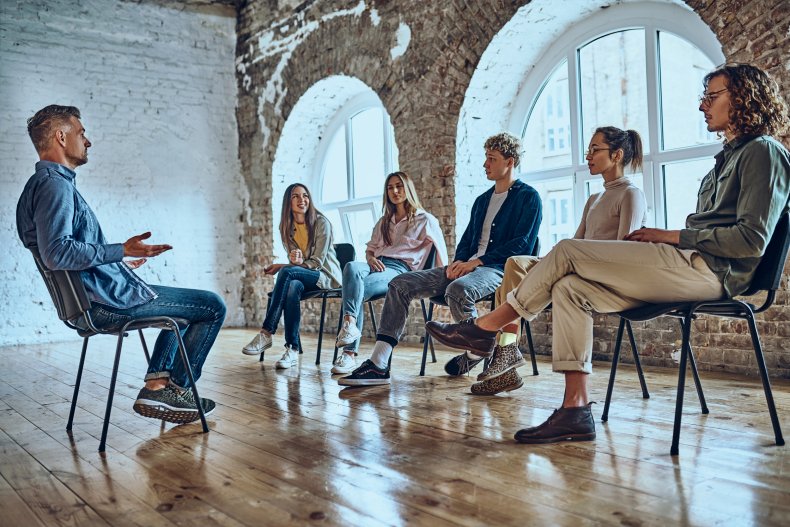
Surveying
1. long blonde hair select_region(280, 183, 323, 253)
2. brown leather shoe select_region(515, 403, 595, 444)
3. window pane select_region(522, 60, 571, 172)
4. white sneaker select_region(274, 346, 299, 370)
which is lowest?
brown leather shoe select_region(515, 403, 595, 444)

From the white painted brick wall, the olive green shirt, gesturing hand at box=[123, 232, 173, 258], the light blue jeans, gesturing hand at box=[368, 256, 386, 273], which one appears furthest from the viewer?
the white painted brick wall

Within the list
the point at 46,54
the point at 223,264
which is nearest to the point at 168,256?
the point at 223,264

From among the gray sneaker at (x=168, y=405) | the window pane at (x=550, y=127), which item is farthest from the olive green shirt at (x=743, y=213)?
the window pane at (x=550, y=127)

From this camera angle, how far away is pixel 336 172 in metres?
7.46

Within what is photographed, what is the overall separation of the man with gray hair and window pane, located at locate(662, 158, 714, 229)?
1262 millimetres

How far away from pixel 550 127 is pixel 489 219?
180cm

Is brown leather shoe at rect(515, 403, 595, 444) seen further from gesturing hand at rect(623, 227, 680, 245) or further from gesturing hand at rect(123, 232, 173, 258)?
gesturing hand at rect(123, 232, 173, 258)

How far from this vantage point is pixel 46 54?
6.80 metres

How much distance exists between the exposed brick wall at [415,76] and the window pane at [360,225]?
0.79 meters

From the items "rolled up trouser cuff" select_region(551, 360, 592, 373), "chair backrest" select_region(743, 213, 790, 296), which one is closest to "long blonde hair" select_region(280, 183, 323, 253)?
"rolled up trouser cuff" select_region(551, 360, 592, 373)

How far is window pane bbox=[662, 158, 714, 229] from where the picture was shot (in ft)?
14.5

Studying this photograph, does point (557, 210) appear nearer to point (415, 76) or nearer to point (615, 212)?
point (415, 76)

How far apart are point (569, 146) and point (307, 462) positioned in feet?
11.9

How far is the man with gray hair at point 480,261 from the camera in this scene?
3561mm
